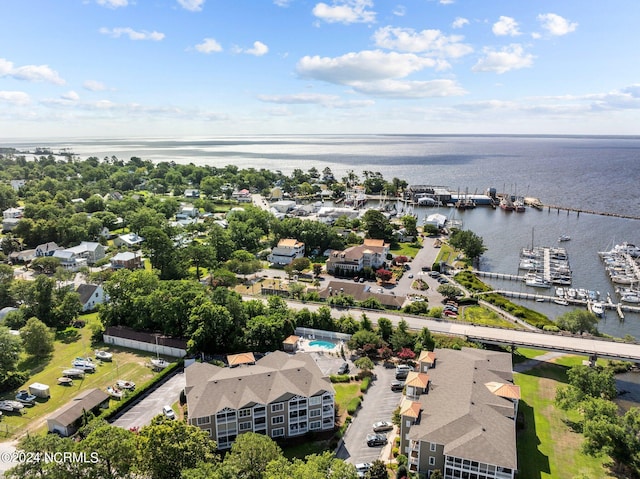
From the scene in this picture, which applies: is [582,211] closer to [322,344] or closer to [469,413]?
[322,344]

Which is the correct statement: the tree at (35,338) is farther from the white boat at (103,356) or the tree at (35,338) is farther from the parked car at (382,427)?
the parked car at (382,427)

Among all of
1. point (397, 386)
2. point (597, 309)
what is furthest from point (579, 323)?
point (397, 386)

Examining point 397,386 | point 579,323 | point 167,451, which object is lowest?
point 397,386

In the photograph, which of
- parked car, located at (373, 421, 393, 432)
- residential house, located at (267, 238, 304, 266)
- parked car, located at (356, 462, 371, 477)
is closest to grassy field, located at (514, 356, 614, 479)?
parked car, located at (373, 421, 393, 432)

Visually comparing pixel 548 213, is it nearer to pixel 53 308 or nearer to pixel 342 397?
pixel 342 397

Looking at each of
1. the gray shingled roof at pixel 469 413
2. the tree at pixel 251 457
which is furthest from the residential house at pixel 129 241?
the gray shingled roof at pixel 469 413

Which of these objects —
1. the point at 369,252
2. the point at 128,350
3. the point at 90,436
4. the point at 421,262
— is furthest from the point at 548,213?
the point at 90,436

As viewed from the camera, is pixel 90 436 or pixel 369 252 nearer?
pixel 90 436
